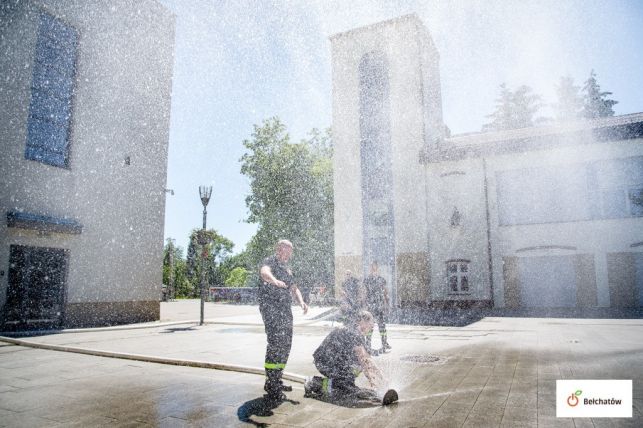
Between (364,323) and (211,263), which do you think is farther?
(211,263)

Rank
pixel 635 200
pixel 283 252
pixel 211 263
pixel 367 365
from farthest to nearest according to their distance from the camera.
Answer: pixel 211 263 < pixel 635 200 < pixel 283 252 < pixel 367 365

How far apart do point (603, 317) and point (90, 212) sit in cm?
1895

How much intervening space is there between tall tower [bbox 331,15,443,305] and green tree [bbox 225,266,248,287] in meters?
56.1

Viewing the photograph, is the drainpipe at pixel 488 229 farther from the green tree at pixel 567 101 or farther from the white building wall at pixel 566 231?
the green tree at pixel 567 101

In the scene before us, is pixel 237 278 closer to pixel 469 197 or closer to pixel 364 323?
pixel 469 197

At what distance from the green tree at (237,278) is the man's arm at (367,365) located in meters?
73.5

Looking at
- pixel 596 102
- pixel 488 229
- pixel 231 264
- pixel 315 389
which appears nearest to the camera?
pixel 315 389

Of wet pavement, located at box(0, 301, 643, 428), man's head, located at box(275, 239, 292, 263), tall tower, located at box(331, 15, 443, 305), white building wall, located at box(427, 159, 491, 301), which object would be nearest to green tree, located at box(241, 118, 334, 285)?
tall tower, located at box(331, 15, 443, 305)

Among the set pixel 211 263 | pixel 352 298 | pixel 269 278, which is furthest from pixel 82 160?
pixel 211 263

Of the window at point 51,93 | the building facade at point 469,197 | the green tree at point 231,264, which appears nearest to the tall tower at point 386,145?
the building facade at point 469,197

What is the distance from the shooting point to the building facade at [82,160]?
12.1 m

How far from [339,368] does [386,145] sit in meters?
20.2

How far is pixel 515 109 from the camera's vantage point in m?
38.1

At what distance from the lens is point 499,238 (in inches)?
763
